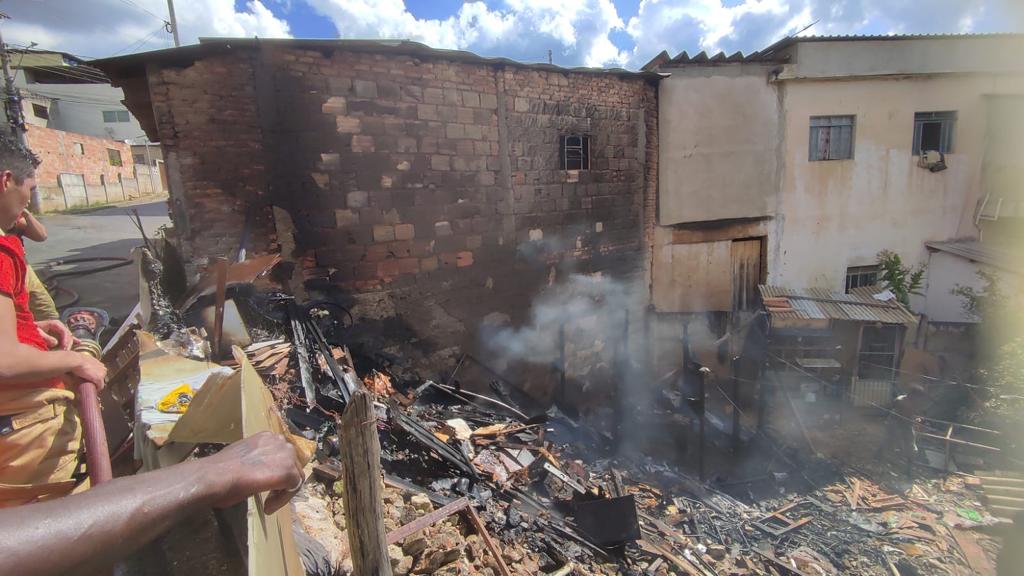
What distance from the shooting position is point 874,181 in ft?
37.6

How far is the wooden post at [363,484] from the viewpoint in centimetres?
218

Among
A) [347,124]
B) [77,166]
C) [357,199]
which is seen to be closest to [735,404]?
[357,199]

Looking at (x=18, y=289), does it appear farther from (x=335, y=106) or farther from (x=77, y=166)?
(x=77, y=166)

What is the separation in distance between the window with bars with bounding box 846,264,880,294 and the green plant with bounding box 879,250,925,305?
0.20 m

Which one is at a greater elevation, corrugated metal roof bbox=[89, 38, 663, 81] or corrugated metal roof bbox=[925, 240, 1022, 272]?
corrugated metal roof bbox=[89, 38, 663, 81]

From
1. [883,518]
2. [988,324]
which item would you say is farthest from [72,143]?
[988,324]

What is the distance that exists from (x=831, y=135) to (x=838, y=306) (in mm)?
4056

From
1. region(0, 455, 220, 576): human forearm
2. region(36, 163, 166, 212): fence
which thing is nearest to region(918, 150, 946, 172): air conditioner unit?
region(0, 455, 220, 576): human forearm

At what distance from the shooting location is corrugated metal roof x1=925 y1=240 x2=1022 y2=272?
10.9 m

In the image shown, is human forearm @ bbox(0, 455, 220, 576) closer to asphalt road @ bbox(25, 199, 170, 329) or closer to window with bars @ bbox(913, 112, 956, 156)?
asphalt road @ bbox(25, 199, 170, 329)

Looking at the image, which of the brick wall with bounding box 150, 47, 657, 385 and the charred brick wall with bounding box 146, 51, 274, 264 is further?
the brick wall with bounding box 150, 47, 657, 385

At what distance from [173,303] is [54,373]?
14.3 feet

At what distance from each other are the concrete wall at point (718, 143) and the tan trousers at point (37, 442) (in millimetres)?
Result: 9918

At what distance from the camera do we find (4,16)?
58.9 feet
